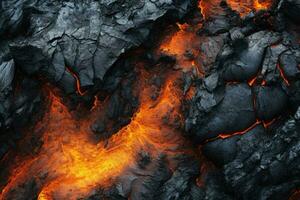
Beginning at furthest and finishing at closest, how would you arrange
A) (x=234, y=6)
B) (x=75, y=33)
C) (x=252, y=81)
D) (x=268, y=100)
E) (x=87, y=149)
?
(x=234, y=6) → (x=75, y=33) → (x=87, y=149) → (x=252, y=81) → (x=268, y=100)

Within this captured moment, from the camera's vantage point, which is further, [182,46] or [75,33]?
[182,46]

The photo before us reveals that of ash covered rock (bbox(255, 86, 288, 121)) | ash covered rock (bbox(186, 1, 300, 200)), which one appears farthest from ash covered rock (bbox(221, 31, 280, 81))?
ash covered rock (bbox(255, 86, 288, 121))

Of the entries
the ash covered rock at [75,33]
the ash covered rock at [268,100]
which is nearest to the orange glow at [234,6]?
the ash covered rock at [75,33]

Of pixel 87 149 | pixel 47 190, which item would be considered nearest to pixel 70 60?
pixel 87 149

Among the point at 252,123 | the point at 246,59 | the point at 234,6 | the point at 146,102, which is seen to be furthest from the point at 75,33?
the point at 252,123

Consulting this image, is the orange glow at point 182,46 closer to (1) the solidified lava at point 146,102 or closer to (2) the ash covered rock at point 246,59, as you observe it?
(1) the solidified lava at point 146,102

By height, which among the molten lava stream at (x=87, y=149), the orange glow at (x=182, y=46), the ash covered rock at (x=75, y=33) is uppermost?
the ash covered rock at (x=75, y=33)

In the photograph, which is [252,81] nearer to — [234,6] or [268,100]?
[268,100]
